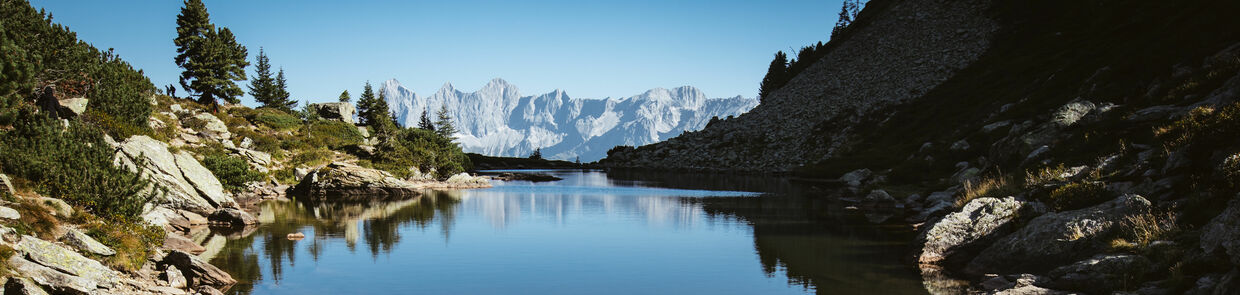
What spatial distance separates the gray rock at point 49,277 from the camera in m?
19.2

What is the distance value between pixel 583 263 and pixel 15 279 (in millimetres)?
21247

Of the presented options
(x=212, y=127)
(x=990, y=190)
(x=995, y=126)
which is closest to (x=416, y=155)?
(x=212, y=127)

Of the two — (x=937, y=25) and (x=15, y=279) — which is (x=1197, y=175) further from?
(x=937, y=25)

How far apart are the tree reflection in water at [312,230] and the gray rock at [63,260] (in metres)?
4.52

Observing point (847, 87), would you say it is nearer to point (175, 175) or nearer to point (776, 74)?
point (776, 74)

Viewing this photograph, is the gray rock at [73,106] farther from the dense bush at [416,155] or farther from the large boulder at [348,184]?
the dense bush at [416,155]

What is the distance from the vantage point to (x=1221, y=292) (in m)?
16.3

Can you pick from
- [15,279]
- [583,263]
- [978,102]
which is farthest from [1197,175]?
[978,102]

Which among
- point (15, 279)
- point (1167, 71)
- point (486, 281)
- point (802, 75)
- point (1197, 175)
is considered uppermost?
point (802, 75)

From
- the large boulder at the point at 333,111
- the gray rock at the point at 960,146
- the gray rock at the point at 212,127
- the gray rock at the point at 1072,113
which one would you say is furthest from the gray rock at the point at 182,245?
the large boulder at the point at 333,111

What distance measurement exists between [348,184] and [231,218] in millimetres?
26589

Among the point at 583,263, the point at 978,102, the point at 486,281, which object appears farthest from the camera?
the point at 978,102

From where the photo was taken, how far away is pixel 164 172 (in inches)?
1727

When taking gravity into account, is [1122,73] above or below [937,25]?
below
